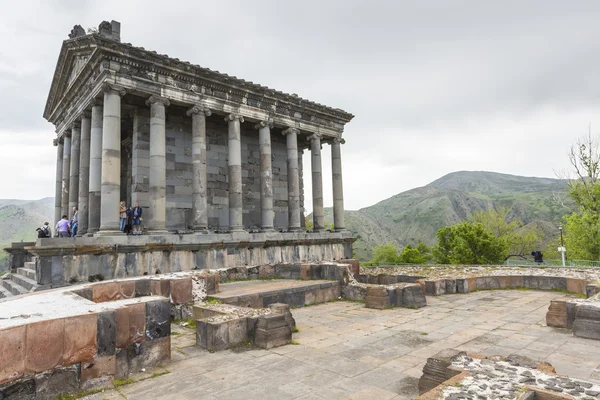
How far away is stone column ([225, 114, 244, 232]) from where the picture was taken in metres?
16.6

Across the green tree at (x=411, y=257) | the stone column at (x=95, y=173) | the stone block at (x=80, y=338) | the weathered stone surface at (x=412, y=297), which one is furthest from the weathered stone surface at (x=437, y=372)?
the green tree at (x=411, y=257)

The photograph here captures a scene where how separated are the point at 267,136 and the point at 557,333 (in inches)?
579

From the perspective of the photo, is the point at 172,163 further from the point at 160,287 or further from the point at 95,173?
the point at 160,287

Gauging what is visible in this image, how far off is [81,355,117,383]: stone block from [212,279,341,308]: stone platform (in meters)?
3.88

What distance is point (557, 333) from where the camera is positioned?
667 cm

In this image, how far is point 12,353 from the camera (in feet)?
12.0

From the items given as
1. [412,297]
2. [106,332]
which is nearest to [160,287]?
[106,332]

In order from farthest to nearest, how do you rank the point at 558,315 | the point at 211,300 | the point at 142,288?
the point at 211,300, the point at 142,288, the point at 558,315

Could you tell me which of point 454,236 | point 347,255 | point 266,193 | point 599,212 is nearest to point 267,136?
point 266,193

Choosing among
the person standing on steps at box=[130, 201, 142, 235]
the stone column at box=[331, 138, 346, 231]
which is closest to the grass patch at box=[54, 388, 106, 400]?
the person standing on steps at box=[130, 201, 142, 235]

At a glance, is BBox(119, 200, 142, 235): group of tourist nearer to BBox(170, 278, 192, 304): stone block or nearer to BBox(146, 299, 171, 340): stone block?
BBox(170, 278, 192, 304): stone block

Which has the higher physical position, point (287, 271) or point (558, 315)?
point (287, 271)

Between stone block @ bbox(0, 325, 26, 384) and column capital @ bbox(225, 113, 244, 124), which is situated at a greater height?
column capital @ bbox(225, 113, 244, 124)

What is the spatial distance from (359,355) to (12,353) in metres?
4.34
